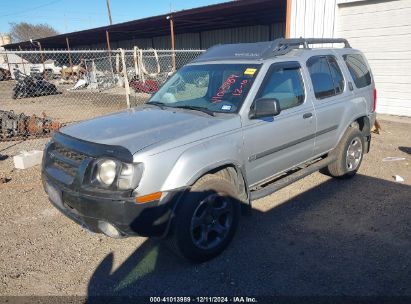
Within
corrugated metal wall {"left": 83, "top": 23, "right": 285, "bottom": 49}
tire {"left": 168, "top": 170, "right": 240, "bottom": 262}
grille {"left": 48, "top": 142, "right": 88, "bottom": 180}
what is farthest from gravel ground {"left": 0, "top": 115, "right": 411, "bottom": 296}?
corrugated metal wall {"left": 83, "top": 23, "right": 285, "bottom": 49}

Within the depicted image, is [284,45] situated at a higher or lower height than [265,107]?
higher

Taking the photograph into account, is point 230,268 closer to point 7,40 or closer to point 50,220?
point 50,220

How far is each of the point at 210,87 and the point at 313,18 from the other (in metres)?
8.02

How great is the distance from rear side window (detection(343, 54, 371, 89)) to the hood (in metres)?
2.73

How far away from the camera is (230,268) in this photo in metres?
3.18

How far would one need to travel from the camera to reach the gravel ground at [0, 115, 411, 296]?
2.95 metres

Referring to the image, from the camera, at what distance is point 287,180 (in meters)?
4.07

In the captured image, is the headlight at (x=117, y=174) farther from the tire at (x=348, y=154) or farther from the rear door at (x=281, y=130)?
the tire at (x=348, y=154)

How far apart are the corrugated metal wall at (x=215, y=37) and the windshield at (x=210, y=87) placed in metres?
17.8

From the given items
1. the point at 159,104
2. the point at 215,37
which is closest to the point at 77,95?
the point at 215,37

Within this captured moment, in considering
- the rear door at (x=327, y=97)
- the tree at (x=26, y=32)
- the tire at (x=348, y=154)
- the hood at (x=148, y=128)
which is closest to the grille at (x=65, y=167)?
the hood at (x=148, y=128)

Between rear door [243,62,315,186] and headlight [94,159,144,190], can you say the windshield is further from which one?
headlight [94,159,144,190]

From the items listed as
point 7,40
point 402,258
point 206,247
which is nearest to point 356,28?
point 402,258

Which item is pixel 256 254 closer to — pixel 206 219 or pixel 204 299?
pixel 206 219
